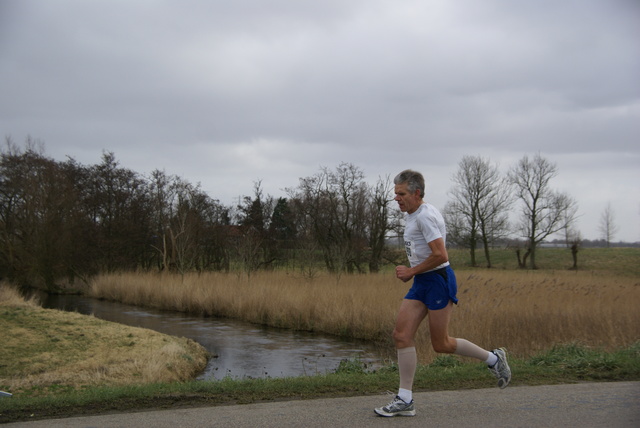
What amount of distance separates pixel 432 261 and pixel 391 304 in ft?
48.2

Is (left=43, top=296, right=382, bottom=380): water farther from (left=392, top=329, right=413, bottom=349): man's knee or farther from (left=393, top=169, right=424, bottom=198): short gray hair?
(left=393, top=169, right=424, bottom=198): short gray hair

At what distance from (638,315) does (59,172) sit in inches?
1570

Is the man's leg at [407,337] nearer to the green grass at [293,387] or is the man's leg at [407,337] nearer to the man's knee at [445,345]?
the man's knee at [445,345]

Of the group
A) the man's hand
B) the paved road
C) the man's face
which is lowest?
the paved road

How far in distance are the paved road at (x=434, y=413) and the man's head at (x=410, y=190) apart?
175cm

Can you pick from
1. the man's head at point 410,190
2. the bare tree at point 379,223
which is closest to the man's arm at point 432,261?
the man's head at point 410,190

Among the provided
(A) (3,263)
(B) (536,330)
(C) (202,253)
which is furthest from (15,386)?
(C) (202,253)

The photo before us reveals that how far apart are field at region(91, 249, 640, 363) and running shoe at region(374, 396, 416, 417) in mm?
6286

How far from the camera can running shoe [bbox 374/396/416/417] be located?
4.53m

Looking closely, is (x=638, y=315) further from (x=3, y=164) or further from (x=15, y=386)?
(x=3, y=164)

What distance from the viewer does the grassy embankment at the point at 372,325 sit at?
5762 millimetres

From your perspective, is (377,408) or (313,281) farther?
(313,281)

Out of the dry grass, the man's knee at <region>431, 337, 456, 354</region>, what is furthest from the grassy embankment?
the man's knee at <region>431, 337, 456, 354</region>

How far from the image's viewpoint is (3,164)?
38.9 meters
